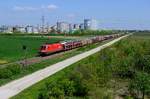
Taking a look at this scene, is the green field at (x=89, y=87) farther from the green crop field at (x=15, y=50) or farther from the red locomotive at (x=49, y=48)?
the red locomotive at (x=49, y=48)

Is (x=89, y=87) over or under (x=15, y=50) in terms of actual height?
over

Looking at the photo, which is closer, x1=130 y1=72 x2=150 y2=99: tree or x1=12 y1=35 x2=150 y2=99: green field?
x1=12 y1=35 x2=150 y2=99: green field

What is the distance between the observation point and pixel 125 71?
3916 centimetres

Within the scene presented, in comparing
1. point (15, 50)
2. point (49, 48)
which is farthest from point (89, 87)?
point (15, 50)

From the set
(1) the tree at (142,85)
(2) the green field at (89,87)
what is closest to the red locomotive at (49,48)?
(2) the green field at (89,87)

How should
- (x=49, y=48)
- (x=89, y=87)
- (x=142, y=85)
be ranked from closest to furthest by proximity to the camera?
(x=89, y=87), (x=142, y=85), (x=49, y=48)

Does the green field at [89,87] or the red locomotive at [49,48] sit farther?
the red locomotive at [49,48]

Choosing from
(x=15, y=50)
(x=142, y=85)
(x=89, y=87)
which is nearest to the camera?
(x=89, y=87)

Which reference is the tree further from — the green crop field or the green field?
the green crop field

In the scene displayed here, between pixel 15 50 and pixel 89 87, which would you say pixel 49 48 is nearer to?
pixel 15 50

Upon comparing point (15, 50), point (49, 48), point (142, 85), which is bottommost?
point (15, 50)

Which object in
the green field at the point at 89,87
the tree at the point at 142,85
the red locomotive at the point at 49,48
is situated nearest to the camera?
the green field at the point at 89,87

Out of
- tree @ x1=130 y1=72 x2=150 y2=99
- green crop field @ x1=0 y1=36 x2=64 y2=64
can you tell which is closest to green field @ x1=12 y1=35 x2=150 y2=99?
tree @ x1=130 y1=72 x2=150 y2=99

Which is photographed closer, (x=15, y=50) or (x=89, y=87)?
(x=89, y=87)
